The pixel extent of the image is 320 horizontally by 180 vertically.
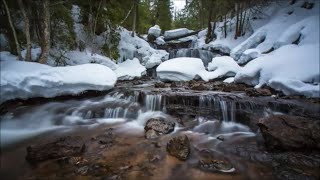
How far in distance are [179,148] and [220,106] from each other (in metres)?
2.72

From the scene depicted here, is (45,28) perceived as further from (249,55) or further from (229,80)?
(249,55)

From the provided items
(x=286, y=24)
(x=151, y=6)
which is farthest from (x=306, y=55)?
(x=151, y=6)

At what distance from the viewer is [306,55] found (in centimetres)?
739

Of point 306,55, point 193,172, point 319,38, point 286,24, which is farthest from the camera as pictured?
point 286,24

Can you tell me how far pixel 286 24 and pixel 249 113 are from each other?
1007 cm

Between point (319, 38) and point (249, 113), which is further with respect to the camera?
point (319, 38)

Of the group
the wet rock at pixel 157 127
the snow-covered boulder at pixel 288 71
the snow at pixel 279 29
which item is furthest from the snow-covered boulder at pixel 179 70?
the wet rock at pixel 157 127

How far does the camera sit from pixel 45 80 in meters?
6.03

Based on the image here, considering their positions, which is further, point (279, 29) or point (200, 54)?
point (200, 54)

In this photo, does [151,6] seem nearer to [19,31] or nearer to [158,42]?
[158,42]

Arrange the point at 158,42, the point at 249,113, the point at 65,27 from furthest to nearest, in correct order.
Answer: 1. the point at 158,42
2. the point at 65,27
3. the point at 249,113

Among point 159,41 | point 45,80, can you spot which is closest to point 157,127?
point 45,80

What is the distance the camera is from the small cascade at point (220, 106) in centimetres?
652

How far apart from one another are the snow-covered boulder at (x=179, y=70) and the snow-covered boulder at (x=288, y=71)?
7.54ft
